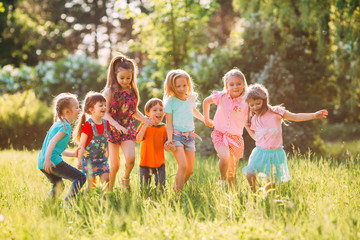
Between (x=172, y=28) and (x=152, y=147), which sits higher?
(x=172, y=28)

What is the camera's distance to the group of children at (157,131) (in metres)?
4.38

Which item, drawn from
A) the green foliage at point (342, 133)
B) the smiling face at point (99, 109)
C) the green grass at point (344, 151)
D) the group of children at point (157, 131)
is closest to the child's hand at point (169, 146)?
the group of children at point (157, 131)

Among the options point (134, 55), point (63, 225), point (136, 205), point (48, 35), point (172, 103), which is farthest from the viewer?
point (134, 55)

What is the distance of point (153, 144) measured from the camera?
4953 mm

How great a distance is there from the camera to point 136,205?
13.5 feet

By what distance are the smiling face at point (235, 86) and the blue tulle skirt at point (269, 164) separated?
919mm

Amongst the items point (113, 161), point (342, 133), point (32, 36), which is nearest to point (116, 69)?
point (113, 161)

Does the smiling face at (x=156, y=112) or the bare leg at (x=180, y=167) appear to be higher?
the smiling face at (x=156, y=112)

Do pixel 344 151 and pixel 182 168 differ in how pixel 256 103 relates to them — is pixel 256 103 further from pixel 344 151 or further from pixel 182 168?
pixel 344 151

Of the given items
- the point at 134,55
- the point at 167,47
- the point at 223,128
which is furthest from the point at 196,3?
the point at 134,55

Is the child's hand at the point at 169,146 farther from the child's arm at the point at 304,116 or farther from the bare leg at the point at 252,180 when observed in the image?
the child's arm at the point at 304,116

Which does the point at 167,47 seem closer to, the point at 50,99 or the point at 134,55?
the point at 50,99

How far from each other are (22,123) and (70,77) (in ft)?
23.1

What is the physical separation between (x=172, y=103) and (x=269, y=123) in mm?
1277
